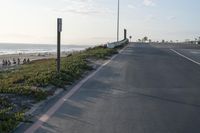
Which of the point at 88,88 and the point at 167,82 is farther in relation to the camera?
the point at 167,82

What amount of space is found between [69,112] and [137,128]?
2.09 meters

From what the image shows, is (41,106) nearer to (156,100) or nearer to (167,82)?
(156,100)

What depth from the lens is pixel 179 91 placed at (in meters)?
13.5

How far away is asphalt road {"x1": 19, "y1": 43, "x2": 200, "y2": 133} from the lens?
28.3ft

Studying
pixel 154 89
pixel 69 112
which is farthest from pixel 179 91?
pixel 69 112

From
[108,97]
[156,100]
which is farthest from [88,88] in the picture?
[156,100]

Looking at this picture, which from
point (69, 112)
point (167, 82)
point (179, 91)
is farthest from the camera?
point (167, 82)

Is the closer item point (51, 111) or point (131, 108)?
point (51, 111)

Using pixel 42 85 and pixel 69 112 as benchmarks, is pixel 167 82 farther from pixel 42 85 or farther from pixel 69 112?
pixel 69 112

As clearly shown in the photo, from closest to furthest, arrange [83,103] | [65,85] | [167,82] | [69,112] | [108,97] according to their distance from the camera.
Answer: [69,112], [83,103], [108,97], [65,85], [167,82]

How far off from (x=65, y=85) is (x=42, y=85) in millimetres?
1043

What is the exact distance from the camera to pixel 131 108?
10.6 meters

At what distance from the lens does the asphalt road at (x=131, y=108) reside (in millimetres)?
8641

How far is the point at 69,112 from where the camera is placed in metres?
10.1
